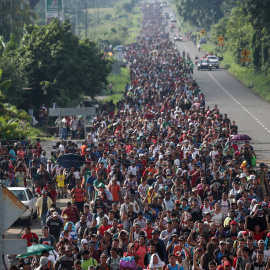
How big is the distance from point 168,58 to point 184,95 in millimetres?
35325

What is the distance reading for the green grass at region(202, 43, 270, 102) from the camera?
5685cm

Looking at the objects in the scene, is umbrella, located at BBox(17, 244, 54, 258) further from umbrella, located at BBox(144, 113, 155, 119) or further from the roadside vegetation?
the roadside vegetation

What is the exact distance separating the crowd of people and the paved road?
10.7 feet

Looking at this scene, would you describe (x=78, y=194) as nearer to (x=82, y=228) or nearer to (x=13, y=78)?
(x=82, y=228)

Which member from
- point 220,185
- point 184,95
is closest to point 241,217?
point 220,185

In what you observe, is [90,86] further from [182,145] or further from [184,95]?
[182,145]

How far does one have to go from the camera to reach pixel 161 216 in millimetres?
16359

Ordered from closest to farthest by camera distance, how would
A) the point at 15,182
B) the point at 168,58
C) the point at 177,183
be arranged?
the point at 177,183, the point at 15,182, the point at 168,58

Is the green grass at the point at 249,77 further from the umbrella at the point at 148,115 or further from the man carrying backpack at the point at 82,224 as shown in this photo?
the man carrying backpack at the point at 82,224

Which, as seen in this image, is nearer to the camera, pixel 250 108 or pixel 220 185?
pixel 220 185

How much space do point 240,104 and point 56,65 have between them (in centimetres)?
1281

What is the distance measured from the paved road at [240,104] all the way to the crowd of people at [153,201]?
3268mm

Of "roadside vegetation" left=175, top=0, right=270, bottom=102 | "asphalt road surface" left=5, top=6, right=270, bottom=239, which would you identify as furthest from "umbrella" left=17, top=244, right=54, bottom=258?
"roadside vegetation" left=175, top=0, right=270, bottom=102

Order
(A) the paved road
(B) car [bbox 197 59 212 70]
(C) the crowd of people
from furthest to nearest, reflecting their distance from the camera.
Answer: (B) car [bbox 197 59 212 70] < (A) the paved road < (C) the crowd of people
